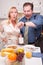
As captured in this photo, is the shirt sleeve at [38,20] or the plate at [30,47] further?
the shirt sleeve at [38,20]

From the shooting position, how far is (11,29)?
1.52 metres

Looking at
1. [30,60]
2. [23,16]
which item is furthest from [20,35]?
[30,60]

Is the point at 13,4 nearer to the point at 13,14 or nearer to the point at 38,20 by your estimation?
the point at 13,14

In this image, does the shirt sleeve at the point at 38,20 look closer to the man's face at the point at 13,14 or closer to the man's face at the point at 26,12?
the man's face at the point at 26,12

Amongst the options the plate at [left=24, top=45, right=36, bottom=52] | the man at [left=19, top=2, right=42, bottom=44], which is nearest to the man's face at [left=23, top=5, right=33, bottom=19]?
the man at [left=19, top=2, right=42, bottom=44]

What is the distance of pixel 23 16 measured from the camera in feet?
5.02

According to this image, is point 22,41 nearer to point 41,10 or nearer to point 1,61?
point 41,10

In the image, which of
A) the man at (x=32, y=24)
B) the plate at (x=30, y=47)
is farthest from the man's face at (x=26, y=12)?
the plate at (x=30, y=47)

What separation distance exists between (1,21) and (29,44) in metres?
0.34

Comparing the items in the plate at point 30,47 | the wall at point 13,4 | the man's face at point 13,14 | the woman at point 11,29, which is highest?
the wall at point 13,4

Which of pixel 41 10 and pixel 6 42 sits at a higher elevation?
pixel 41 10

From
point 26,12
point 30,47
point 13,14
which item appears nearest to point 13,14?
point 13,14

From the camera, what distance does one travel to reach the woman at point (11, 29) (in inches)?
59.2

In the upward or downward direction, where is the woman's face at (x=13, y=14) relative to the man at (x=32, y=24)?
upward
